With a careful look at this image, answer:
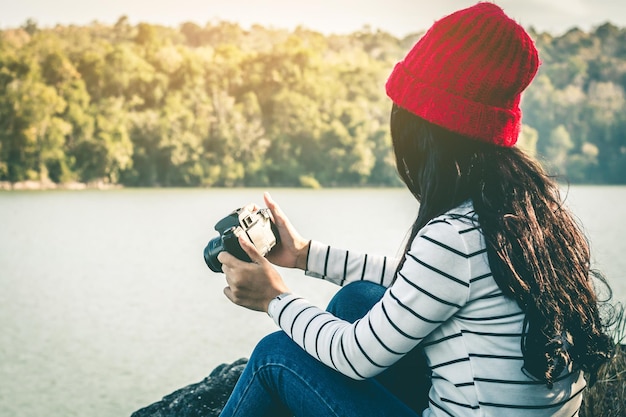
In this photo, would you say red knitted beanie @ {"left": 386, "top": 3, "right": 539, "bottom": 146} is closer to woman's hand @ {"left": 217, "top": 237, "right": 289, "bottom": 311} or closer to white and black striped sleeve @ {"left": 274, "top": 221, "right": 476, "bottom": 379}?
white and black striped sleeve @ {"left": 274, "top": 221, "right": 476, "bottom": 379}

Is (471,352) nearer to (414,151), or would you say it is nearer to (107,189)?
(414,151)

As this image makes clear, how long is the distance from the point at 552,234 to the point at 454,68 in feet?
0.90

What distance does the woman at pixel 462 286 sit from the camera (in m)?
0.93

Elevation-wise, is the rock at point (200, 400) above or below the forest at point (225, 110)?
above

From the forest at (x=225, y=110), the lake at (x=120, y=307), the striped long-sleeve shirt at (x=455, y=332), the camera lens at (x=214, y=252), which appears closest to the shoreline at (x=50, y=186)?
the forest at (x=225, y=110)

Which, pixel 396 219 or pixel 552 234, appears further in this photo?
pixel 396 219

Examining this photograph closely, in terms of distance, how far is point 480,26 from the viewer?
3.37 ft

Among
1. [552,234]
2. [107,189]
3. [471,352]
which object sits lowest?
[107,189]

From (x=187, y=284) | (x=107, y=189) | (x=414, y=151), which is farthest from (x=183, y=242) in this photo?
(x=107, y=189)

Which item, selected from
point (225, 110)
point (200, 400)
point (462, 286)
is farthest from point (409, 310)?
point (225, 110)

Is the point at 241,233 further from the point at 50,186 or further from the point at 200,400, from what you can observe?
the point at 50,186

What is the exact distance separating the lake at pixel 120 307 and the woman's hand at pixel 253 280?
0.29m

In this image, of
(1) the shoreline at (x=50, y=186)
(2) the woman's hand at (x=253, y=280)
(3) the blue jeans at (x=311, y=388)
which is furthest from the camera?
(1) the shoreline at (x=50, y=186)

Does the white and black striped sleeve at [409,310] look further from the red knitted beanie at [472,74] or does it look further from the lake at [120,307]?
the lake at [120,307]
